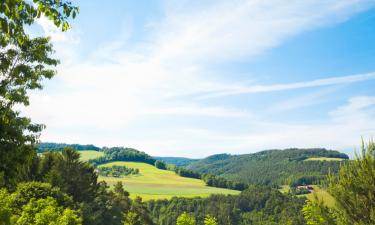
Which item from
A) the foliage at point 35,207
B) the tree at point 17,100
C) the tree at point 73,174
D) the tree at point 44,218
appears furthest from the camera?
the tree at point 73,174

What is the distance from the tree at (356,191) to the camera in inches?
629

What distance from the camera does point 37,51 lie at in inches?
600

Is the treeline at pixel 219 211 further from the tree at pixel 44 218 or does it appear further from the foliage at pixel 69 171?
the tree at pixel 44 218

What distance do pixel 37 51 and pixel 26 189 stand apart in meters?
26.7

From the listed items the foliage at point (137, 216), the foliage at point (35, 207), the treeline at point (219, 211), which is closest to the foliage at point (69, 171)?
the foliage at point (35, 207)

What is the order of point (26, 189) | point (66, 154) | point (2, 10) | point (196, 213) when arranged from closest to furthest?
point (2, 10) → point (26, 189) → point (66, 154) → point (196, 213)

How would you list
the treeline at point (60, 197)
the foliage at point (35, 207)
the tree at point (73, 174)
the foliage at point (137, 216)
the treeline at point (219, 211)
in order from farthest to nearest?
the treeline at point (219, 211)
the foliage at point (137, 216)
the tree at point (73, 174)
the treeline at point (60, 197)
the foliage at point (35, 207)

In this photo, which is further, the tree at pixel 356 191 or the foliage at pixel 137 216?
the foliage at pixel 137 216

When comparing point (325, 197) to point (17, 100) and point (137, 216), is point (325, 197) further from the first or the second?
point (137, 216)

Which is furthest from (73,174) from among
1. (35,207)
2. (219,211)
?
(219,211)

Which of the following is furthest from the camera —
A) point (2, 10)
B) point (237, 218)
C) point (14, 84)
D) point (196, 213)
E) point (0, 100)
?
point (237, 218)

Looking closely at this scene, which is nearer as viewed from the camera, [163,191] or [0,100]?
[0,100]

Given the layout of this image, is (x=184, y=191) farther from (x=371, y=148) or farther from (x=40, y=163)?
(x=371, y=148)

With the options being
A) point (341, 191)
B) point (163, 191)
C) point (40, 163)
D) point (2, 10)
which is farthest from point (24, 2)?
point (163, 191)
